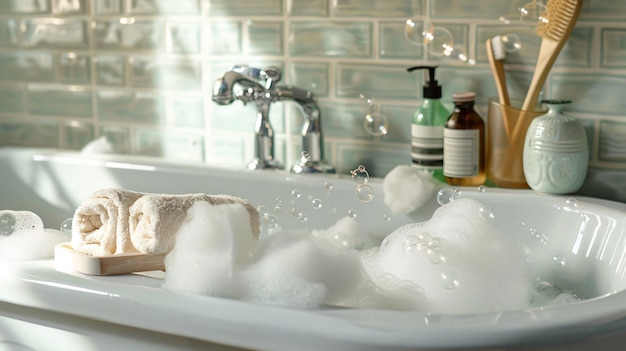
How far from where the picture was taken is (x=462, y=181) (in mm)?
1699

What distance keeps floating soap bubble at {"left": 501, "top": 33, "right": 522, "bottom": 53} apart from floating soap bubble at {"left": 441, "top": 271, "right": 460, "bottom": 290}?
0.60 metres

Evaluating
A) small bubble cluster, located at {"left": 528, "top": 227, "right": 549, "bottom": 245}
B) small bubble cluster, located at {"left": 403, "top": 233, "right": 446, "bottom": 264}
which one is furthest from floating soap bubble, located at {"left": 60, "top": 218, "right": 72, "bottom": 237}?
small bubble cluster, located at {"left": 528, "top": 227, "right": 549, "bottom": 245}

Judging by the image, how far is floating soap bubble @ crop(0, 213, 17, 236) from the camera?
56.6 inches

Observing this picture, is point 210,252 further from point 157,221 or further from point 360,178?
point 360,178

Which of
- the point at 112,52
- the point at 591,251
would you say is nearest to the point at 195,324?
the point at 591,251

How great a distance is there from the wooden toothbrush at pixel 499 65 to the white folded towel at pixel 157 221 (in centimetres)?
62

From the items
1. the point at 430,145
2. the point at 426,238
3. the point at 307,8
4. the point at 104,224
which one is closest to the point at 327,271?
Answer: the point at 426,238

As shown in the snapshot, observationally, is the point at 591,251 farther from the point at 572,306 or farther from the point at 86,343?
the point at 86,343

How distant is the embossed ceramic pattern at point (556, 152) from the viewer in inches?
61.7

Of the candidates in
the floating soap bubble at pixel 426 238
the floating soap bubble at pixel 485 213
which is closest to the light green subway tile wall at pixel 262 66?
the floating soap bubble at pixel 485 213

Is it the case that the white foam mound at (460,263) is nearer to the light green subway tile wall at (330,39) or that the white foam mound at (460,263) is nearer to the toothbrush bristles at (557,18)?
the toothbrush bristles at (557,18)

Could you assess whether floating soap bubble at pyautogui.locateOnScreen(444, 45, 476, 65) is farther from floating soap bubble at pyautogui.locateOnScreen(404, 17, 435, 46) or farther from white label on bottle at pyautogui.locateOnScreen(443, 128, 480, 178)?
white label on bottle at pyautogui.locateOnScreen(443, 128, 480, 178)

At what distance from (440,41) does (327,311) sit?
841mm

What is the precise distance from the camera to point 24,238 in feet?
4.65
